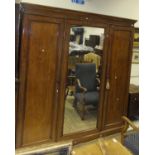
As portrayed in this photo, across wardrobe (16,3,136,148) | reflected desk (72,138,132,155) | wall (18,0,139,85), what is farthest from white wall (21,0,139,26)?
reflected desk (72,138,132,155)

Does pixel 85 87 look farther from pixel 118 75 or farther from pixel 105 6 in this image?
pixel 105 6

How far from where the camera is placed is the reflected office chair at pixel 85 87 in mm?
3168

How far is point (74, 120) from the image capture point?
3258 millimetres

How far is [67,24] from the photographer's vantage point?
285 centimetres

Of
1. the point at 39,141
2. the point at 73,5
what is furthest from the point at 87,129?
the point at 73,5

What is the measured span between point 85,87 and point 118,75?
583mm

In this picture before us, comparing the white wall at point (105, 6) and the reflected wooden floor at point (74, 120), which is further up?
the white wall at point (105, 6)

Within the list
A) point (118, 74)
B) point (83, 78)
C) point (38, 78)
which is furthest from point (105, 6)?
point (38, 78)

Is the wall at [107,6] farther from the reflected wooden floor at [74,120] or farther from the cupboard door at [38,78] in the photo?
the reflected wooden floor at [74,120]

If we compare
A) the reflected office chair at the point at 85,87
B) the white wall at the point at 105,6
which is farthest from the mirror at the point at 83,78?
the white wall at the point at 105,6

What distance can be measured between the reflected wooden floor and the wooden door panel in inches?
9.9

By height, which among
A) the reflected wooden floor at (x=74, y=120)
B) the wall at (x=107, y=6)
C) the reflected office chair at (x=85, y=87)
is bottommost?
the reflected wooden floor at (x=74, y=120)

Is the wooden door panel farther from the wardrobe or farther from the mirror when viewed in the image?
the mirror

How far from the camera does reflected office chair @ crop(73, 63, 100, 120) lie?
3.17 metres
